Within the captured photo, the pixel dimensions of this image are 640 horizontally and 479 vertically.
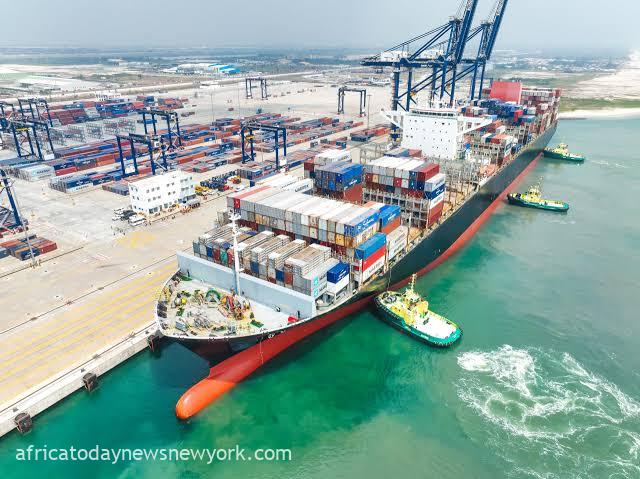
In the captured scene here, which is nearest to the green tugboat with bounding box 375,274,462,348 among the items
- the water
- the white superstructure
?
the water

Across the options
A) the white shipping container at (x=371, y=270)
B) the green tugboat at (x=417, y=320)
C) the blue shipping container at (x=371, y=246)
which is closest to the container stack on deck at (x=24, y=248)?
the white shipping container at (x=371, y=270)

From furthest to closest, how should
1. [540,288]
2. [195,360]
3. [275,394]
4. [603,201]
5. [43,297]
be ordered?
1. [603,201]
2. [540,288]
3. [43,297]
4. [195,360]
5. [275,394]

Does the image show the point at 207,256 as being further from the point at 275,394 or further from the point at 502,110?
the point at 502,110

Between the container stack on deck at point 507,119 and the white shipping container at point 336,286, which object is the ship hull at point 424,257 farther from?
the container stack on deck at point 507,119

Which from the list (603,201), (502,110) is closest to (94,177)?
(502,110)

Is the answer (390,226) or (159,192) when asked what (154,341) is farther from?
(159,192)

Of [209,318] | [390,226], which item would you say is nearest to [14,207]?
[209,318]

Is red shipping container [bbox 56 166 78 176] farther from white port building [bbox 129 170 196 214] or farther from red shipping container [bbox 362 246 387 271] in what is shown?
red shipping container [bbox 362 246 387 271]
